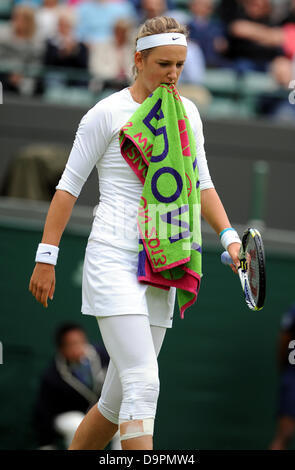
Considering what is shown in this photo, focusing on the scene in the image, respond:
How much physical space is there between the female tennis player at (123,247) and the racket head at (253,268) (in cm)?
7

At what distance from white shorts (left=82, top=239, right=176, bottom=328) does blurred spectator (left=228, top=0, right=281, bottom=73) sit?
216 inches

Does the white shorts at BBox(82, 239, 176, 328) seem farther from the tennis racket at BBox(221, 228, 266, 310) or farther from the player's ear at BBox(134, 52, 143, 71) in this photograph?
the player's ear at BBox(134, 52, 143, 71)

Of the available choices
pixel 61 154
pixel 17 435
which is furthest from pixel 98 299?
pixel 61 154

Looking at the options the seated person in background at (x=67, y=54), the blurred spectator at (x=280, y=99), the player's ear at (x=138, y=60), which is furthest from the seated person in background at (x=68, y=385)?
the player's ear at (x=138, y=60)

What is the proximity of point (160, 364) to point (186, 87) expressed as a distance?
2726 mm

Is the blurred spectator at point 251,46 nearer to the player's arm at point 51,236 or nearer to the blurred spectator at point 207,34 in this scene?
the blurred spectator at point 207,34

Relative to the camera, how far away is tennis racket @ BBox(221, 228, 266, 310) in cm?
321

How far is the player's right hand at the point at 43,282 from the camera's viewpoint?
3.38m

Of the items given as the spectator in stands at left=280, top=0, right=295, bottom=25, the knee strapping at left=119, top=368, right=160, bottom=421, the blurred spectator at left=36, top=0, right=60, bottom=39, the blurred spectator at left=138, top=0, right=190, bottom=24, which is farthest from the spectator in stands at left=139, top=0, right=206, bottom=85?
the knee strapping at left=119, top=368, right=160, bottom=421

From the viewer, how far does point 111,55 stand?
8516 mm

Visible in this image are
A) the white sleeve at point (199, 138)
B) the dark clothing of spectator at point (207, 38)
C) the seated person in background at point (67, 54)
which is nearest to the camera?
the white sleeve at point (199, 138)

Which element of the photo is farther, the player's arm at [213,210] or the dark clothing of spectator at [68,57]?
the dark clothing of spectator at [68,57]

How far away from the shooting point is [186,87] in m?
8.27

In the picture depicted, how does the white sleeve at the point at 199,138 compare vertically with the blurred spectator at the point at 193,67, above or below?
below
